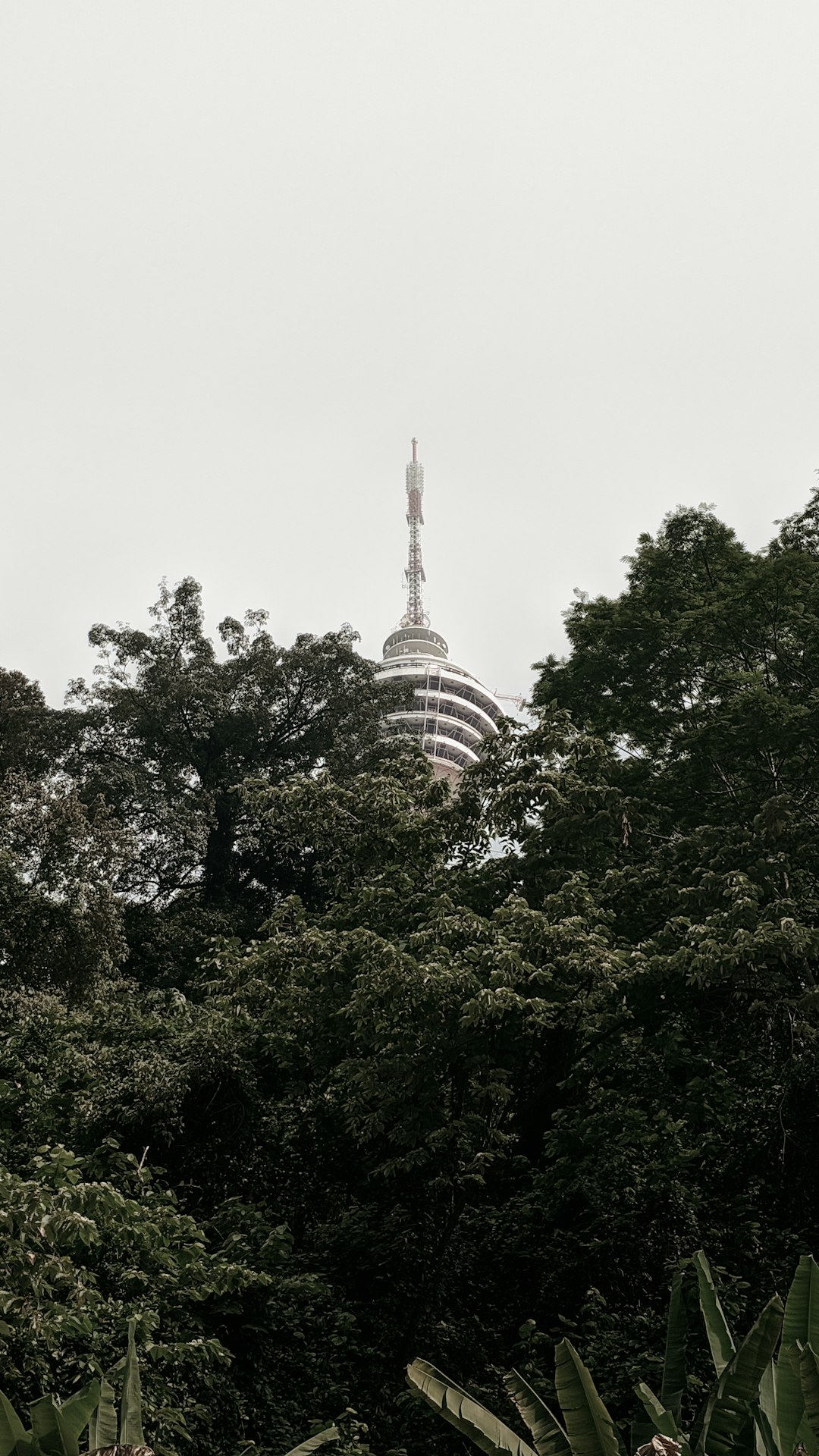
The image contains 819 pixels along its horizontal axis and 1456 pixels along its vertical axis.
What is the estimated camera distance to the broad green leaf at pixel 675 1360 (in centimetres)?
555

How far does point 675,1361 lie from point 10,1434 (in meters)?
2.98

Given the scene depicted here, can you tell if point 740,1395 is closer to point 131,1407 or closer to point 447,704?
point 131,1407

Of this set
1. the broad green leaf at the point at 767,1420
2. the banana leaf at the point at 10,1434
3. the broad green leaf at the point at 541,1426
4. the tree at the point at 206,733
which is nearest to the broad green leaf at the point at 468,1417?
the broad green leaf at the point at 541,1426

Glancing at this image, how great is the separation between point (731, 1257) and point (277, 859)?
52.1 ft

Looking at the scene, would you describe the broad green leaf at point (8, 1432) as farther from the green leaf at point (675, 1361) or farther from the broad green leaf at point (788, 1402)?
the broad green leaf at point (788, 1402)

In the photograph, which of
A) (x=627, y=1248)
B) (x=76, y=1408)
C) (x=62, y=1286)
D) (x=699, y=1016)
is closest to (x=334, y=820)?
(x=699, y=1016)

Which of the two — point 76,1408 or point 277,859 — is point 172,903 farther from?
point 76,1408

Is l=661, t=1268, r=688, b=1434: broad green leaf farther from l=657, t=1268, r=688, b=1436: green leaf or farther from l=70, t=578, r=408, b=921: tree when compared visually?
l=70, t=578, r=408, b=921: tree

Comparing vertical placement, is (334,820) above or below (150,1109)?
above

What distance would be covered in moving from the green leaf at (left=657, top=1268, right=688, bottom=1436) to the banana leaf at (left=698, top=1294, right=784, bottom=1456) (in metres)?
0.30

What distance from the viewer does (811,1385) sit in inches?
191

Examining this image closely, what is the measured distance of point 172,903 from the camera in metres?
25.5

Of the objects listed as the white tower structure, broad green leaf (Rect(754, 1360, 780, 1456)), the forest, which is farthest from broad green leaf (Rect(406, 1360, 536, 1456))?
the white tower structure

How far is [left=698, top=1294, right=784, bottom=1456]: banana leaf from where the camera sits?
4.99 metres
